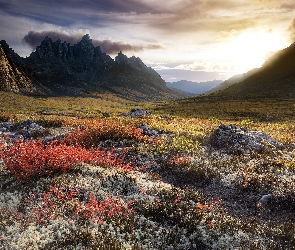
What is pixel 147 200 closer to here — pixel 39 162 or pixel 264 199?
pixel 264 199

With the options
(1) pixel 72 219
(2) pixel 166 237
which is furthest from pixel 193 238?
(1) pixel 72 219

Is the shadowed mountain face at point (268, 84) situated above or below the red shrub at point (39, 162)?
above

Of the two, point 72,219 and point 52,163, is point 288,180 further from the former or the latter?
point 52,163

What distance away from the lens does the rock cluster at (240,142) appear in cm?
1911

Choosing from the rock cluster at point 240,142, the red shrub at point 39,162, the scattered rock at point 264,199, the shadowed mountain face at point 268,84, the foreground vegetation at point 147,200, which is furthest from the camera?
the shadowed mountain face at point 268,84

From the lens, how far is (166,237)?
883cm

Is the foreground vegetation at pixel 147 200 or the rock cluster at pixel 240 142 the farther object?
the rock cluster at pixel 240 142

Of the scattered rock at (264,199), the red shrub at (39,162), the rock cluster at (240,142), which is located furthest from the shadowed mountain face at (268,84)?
the red shrub at (39,162)

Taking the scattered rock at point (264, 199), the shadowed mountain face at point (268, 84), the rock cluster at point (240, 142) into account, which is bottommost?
the scattered rock at point (264, 199)

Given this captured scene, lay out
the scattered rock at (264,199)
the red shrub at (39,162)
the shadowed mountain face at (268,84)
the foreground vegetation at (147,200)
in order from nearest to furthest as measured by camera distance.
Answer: the foreground vegetation at (147,200), the scattered rock at (264,199), the red shrub at (39,162), the shadowed mountain face at (268,84)

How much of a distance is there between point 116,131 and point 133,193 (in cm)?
1010

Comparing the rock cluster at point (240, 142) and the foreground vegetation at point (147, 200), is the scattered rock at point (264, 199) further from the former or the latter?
the rock cluster at point (240, 142)

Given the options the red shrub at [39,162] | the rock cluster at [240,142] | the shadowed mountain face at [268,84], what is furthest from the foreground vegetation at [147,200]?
the shadowed mountain face at [268,84]

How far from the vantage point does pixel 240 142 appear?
1995 centimetres
